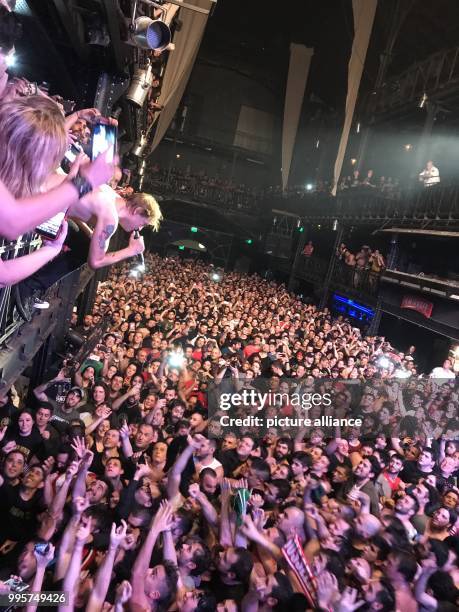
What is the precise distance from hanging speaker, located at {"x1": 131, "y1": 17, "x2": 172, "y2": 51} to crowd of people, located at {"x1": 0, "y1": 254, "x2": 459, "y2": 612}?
3625mm

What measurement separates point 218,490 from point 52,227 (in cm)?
285

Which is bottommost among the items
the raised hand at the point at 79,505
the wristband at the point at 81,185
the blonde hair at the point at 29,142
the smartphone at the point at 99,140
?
the raised hand at the point at 79,505

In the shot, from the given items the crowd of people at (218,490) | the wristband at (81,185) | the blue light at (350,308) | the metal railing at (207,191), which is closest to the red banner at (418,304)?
the blue light at (350,308)

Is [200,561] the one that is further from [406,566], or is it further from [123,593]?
[406,566]

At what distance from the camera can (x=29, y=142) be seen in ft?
5.22

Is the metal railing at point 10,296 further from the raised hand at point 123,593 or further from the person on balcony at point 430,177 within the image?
the person on balcony at point 430,177

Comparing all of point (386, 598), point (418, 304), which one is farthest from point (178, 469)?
point (418, 304)

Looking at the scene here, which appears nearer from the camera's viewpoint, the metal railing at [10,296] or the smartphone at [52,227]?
the smartphone at [52,227]

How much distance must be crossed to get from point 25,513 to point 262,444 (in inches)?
107

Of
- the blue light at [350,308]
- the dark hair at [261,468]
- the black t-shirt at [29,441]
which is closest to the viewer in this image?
the black t-shirt at [29,441]

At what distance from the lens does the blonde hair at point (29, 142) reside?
1.58m

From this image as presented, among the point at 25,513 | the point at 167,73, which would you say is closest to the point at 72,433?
the point at 25,513

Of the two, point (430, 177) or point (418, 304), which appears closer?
point (430, 177)

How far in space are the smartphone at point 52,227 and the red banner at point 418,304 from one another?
1196cm
